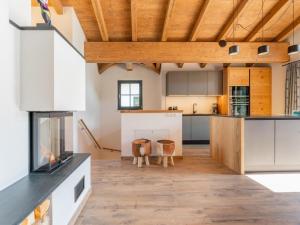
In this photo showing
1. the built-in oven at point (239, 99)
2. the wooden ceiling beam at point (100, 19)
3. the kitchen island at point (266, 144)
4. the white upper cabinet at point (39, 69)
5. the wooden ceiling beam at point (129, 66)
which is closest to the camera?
the white upper cabinet at point (39, 69)

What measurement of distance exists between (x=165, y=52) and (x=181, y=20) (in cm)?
91

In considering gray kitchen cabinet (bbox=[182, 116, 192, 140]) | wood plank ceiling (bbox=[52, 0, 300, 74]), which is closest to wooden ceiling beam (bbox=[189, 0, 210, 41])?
wood plank ceiling (bbox=[52, 0, 300, 74])

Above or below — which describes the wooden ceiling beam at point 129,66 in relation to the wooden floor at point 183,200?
above

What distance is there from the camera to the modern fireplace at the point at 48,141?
2156 millimetres

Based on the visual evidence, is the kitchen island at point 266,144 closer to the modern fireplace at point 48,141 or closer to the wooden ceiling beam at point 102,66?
the modern fireplace at point 48,141

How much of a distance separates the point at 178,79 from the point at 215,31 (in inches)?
83.7

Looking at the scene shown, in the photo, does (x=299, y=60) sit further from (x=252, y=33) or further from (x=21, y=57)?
(x=21, y=57)

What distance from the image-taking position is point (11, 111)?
1856 mm

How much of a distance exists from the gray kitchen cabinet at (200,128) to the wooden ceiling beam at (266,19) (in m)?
2.80

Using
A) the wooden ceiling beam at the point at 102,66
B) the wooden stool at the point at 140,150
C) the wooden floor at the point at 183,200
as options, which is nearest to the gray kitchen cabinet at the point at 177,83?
the wooden ceiling beam at the point at 102,66

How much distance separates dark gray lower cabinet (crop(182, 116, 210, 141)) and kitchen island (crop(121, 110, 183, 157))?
7.59 ft

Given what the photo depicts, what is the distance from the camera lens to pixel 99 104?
27.3ft

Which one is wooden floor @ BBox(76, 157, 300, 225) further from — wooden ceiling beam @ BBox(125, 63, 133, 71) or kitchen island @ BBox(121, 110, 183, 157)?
wooden ceiling beam @ BBox(125, 63, 133, 71)

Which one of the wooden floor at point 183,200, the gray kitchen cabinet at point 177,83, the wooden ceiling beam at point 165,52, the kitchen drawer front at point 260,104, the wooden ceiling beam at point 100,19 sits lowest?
the wooden floor at point 183,200
